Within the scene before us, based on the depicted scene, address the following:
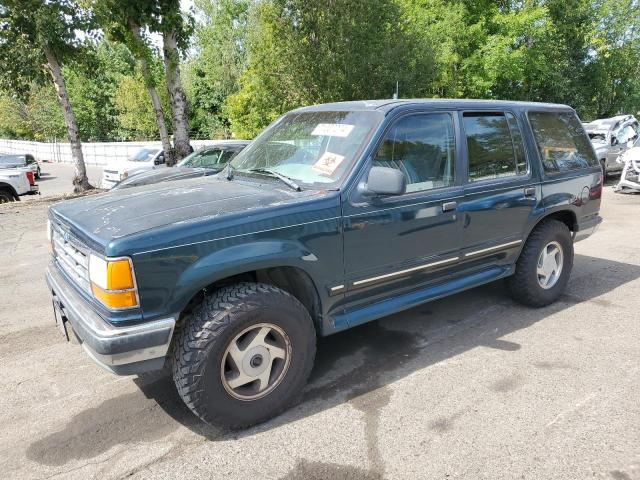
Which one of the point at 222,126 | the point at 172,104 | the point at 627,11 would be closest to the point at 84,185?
the point at 172,104

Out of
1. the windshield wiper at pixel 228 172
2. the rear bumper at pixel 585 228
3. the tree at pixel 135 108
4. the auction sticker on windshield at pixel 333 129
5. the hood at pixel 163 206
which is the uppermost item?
the tree at pixel 135 108

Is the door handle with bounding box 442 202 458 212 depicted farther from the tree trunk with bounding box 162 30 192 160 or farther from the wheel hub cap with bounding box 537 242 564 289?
the tree trunk with bounding box 162 30 192 160

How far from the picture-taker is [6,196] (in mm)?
13164

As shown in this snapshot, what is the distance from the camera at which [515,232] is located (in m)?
4.29

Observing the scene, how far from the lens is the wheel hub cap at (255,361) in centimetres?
288

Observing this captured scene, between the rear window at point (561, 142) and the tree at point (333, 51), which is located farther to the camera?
the tree at point (333, 51)

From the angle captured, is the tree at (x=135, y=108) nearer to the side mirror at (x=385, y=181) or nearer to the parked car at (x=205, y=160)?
the parked car at (x=205, y=160)

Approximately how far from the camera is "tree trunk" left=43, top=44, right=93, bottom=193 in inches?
527

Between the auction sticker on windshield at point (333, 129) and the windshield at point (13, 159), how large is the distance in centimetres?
2227

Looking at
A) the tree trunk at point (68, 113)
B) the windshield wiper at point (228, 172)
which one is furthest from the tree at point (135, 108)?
the windshield wiper at point (228, 172)

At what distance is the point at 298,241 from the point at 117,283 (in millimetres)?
1046

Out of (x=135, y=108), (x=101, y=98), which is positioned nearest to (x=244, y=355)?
(x=135, y=108)

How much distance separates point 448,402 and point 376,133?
185 centimetres

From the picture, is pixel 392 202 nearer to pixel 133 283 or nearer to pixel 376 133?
pixel 376 133
